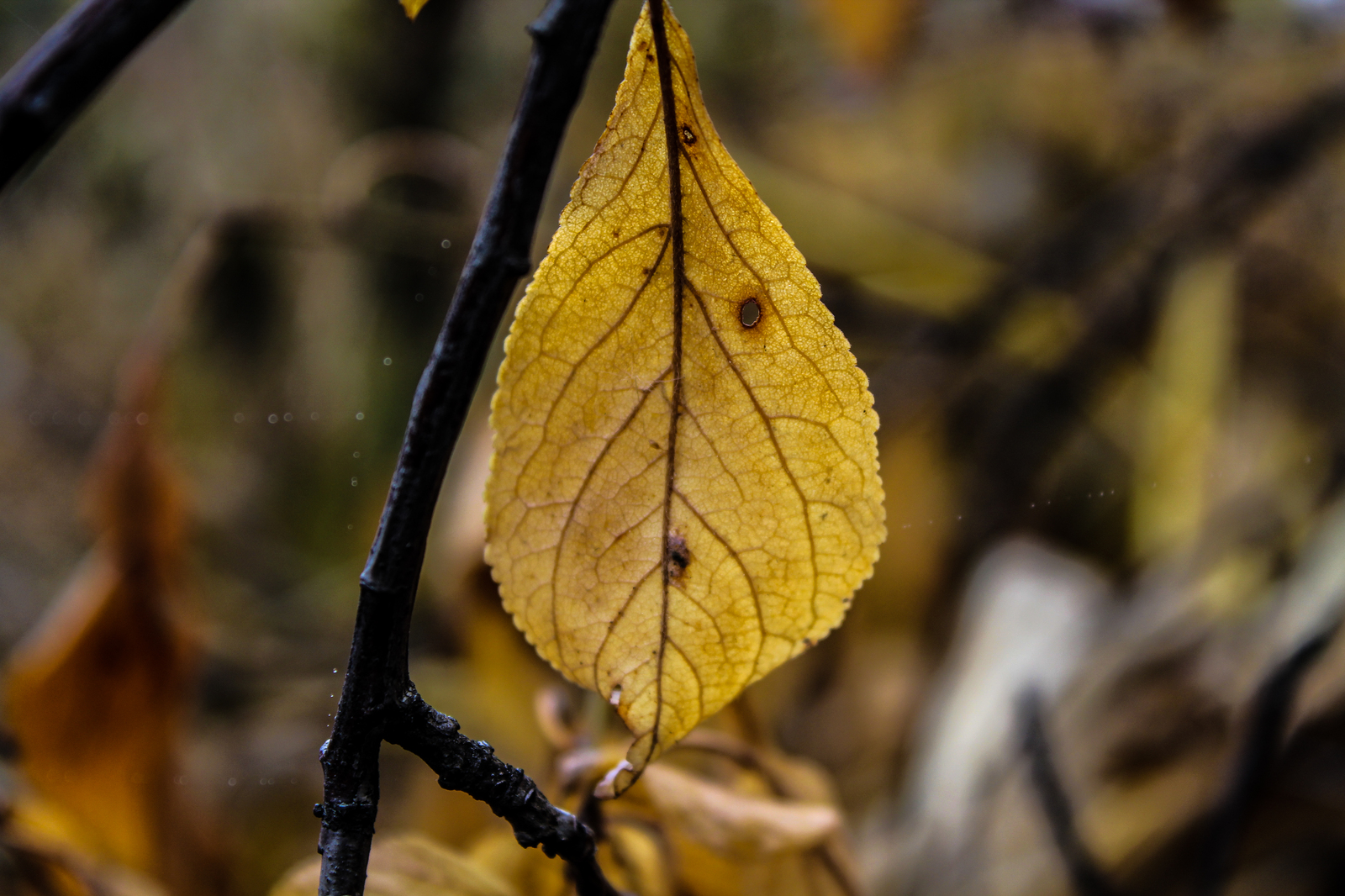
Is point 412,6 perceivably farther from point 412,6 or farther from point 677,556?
point 677,556

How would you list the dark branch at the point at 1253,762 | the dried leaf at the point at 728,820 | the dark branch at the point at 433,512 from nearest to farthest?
the dark branch at the point at 433,512 < the dried leaf at the point at 728,820 < the dark branch at the point at 1253,762

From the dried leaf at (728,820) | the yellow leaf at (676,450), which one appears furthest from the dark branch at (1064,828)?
the yellow leaf at (676,450)

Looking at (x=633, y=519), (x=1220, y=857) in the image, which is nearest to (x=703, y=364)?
(x=633, y=519)

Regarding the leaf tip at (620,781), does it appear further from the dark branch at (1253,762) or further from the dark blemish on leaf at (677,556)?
the dark branch at (1253,762)

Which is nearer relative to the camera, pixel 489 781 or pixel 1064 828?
pixel 489 781

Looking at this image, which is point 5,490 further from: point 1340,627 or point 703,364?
point 1340,627

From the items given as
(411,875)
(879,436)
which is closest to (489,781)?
(411,875)

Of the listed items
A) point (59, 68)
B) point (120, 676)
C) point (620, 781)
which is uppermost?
point (59, 68)
